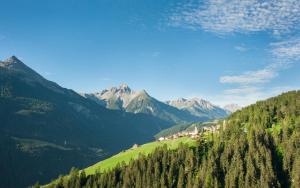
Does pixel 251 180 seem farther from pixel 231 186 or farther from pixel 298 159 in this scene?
pixel 298 159

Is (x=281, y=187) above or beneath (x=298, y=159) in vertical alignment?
beneath

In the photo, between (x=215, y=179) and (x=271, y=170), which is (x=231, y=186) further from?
(x=271, y=170)

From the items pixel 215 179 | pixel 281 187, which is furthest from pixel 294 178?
pixel 215 179

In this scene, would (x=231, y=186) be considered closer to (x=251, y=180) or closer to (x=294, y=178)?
(x=251, y=180)

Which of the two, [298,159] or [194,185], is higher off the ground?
[298,159]

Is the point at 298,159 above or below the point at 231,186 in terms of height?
above

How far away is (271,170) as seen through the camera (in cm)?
19988

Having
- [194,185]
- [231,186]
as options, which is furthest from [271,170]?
[194,185]

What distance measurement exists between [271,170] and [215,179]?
31.9m

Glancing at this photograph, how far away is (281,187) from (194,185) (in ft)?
156

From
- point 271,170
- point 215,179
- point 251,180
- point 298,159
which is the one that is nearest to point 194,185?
point 215,179

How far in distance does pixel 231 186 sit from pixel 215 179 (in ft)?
31.9

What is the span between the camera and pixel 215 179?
19800 centimetres

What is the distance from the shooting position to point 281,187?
197000 mm
